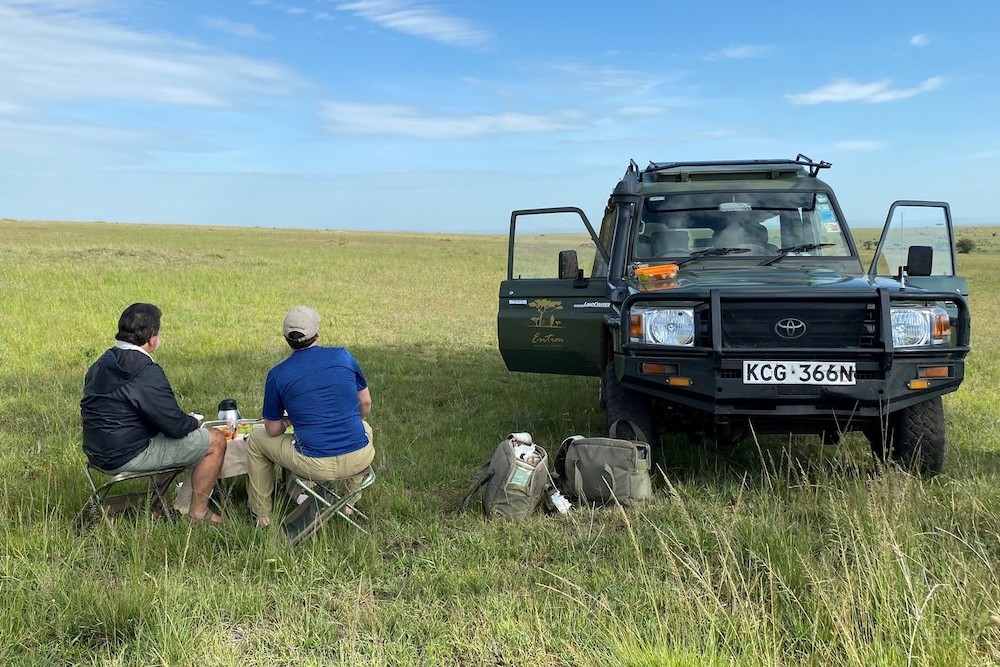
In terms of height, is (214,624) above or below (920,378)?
below

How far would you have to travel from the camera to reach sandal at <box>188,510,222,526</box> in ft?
12.8

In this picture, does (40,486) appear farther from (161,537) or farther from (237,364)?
(237,364)

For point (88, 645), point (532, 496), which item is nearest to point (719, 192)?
point (532, 496)

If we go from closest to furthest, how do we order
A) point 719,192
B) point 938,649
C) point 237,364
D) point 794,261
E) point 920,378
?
point 938,649 → point 920,378 → point 794,261 → point 719,192 → point 237,364

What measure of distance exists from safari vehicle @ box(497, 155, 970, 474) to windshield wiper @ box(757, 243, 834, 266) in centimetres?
1

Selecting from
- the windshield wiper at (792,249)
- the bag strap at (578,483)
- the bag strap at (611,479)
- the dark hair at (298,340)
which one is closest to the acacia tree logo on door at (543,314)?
the windshield wiper at (792,249)

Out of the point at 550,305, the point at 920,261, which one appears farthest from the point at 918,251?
the point at 550,305

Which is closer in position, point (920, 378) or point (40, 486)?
point (920, 378)

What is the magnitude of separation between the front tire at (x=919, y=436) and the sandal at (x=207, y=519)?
357 centimetres

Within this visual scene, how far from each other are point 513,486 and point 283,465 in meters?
1.19

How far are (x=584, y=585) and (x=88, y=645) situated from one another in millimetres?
1889

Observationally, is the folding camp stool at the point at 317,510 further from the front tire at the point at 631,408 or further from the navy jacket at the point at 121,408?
the front tire at the point at 631,408

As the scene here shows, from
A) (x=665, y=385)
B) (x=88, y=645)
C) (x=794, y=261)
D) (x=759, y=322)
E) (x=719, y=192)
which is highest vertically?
(x=719, y=192)

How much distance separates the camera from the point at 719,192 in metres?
5.65
